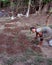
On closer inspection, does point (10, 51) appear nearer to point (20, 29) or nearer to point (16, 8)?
point (20, 29)

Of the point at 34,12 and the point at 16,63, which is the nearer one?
the point at 16,63

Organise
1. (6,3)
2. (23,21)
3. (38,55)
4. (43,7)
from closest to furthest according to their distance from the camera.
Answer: (38,55)
(23,21)
(43,7)
(6,3)

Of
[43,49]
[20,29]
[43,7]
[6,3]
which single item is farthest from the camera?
[6,3]

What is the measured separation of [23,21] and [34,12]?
1.49 meters

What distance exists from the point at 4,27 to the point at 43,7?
275 cm

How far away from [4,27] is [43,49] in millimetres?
2389

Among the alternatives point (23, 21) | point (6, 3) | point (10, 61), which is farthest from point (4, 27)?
point (6, 3)

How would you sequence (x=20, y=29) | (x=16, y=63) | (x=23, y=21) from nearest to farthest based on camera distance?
1. (x=16, y=63)
2. (x=20, y=29)
3. (x=23, y=21)

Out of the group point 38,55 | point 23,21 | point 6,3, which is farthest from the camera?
point 6,3

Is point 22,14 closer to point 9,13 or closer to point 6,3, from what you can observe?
point 9,13

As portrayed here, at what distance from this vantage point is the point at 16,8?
9039mm

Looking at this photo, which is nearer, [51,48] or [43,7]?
[51,48]

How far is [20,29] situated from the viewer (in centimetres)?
616

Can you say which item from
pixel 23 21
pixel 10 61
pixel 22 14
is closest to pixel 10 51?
pixel 10 61
